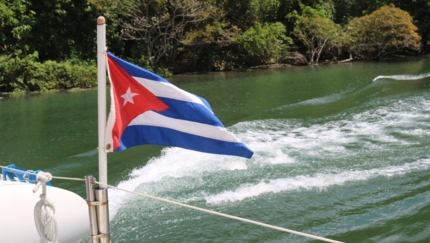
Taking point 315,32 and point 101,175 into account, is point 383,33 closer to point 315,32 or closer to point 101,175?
point 315,32

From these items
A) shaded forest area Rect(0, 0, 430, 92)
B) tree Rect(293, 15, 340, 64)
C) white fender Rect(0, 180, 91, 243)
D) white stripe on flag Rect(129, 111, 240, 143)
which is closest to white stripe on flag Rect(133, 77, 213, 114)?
white stripe on flag Rect(129, 111, 240, 143)

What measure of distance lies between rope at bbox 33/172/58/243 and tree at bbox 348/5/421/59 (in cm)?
3311

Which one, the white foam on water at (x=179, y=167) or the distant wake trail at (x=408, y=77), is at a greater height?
the distant wake trail at (x=408, y=77)

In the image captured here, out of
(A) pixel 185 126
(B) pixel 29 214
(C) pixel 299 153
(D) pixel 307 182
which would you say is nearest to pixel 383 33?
(C) pixel 299 153

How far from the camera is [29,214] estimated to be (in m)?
4.14

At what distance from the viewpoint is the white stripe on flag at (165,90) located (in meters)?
3.64

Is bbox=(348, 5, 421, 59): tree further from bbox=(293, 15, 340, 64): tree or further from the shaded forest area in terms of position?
bbox=(293, 15, 340, 64): tree

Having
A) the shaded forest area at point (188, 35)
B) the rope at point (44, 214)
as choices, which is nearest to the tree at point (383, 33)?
the shaded forest area at point (188, 35)

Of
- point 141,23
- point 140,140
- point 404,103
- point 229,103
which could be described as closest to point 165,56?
point 141,23

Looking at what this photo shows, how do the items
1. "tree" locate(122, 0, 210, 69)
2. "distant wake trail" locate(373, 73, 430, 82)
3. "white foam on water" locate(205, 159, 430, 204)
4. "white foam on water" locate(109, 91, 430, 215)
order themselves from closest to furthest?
"white foam on water" locate(205, 159, 430, 204)
"white foam on water" locate(109, 91, 430, 215)
"distant wake trail" locate(373, 73, 430, 82)
"tree" locate(122, 0, 210, 69)

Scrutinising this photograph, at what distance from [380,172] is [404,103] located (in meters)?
6.63

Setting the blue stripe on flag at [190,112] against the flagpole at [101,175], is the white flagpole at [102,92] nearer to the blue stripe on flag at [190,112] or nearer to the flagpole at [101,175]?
the flagpole at [101,175]

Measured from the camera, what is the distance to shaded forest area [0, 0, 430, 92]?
26031 millimetres

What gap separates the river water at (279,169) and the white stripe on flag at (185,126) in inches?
96.5
